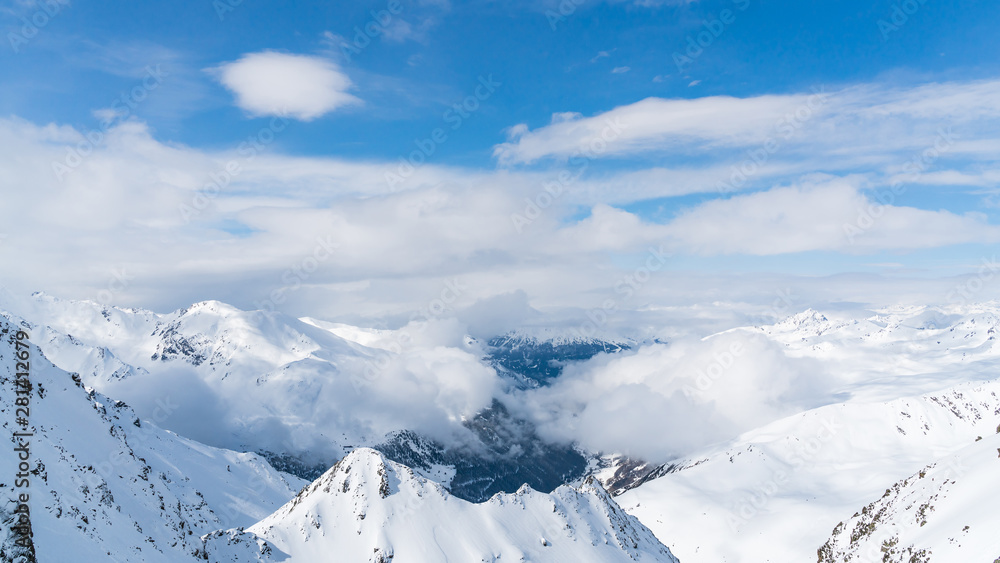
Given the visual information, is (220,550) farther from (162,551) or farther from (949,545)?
(949,545)

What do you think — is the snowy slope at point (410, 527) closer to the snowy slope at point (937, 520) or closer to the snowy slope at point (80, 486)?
the snowy slope at point (80, 486)

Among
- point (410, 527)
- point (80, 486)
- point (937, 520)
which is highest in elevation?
point (80, 486)

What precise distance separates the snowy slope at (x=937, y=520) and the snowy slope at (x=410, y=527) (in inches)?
2095

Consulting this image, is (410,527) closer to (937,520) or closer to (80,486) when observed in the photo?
(80,486)

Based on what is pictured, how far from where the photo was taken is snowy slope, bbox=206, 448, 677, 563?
108m

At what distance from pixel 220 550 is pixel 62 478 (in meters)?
40.2

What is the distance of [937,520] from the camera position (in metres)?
84.6

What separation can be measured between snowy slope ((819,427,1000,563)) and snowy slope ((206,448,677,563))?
5321 cm

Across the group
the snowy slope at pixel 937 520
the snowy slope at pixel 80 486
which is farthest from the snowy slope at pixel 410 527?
the snowy slope at pixel 937 520

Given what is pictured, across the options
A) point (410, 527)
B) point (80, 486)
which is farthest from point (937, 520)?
point (80, 486)

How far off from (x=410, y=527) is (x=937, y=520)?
10299 centimetres

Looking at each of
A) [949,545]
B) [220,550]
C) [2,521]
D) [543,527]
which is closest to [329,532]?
[220,550]

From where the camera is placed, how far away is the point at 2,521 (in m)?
43.6

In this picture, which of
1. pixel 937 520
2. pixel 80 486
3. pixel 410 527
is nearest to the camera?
pixel 80 486
